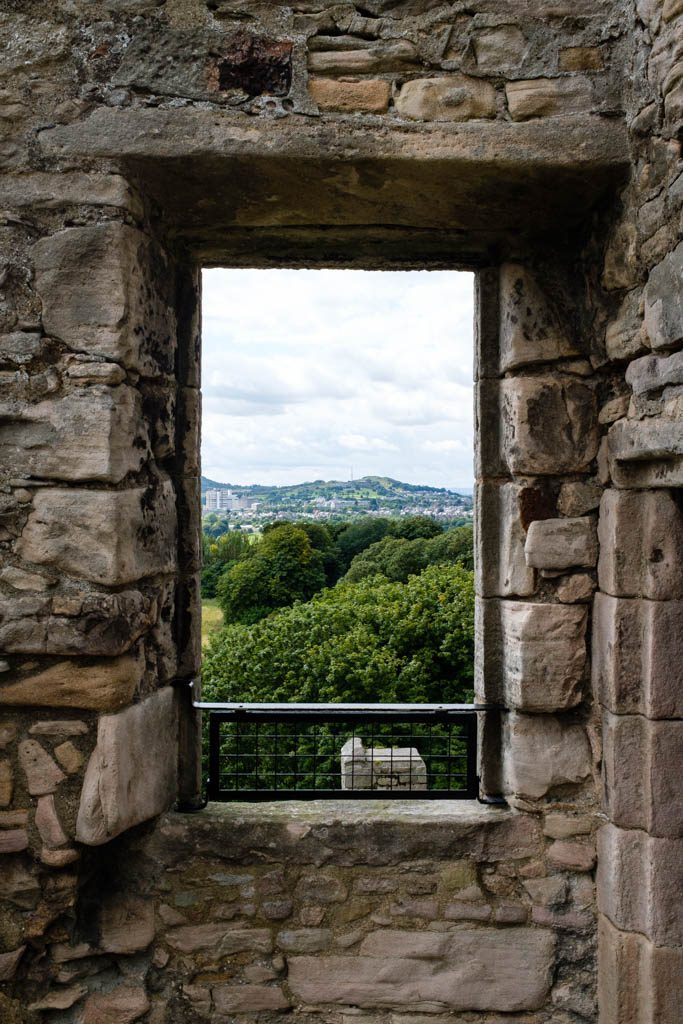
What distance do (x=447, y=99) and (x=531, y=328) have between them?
0.78m

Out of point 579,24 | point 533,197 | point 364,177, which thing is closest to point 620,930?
point 533,197

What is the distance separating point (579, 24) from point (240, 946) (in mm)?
3232

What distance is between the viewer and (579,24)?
222 cm

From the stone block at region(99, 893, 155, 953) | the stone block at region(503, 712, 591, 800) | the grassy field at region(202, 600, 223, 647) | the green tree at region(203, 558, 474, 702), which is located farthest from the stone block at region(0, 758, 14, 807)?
the grassy field at region(202, 600, 223, 647)

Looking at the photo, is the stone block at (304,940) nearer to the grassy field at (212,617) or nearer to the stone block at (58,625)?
the stone block at (58,625)

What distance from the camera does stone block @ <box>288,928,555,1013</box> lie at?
8.17ft

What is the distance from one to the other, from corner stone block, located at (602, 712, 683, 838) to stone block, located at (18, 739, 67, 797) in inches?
70.0

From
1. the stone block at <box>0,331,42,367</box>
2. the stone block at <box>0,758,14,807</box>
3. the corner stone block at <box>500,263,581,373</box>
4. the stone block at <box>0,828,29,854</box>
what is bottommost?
the stone block at <box>0,828,29,854</box>

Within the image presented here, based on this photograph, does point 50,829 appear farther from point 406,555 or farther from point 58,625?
point 406,555

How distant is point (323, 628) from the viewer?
28.3ft

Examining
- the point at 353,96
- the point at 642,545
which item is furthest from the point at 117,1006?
the point at 353,96

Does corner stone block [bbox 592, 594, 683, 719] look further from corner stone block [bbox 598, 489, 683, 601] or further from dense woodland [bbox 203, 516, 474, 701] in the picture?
dense woodland [bbox 203, 516, 474, 701]

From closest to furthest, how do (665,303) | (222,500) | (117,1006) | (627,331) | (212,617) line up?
(665,303)
(627,331)
(117,1006)
(222,500)
(212,617)

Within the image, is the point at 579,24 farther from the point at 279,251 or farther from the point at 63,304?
the point at 63,304
